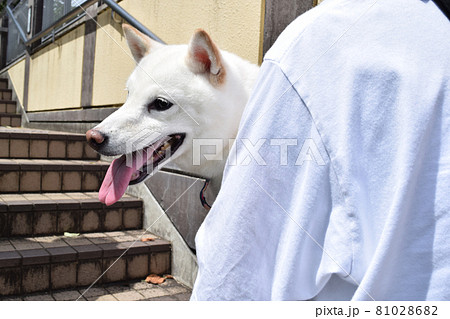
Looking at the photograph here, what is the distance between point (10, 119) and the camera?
8469mm

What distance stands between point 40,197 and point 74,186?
1.62ft

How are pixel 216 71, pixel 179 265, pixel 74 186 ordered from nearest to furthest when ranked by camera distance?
pixel 216 71
pixel 179 265
pixel 74 186

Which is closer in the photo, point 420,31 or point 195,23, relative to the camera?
point 420,31

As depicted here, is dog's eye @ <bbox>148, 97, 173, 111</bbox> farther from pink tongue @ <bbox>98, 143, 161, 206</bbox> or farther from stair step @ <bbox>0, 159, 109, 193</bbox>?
stair step @ <bbox>0, 159, 109, 193</bbox>

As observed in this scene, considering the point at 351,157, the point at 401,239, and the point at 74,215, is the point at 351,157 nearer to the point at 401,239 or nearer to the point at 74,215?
the point at 401,239

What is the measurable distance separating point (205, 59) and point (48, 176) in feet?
9.81

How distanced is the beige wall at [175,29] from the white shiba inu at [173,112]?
109cm

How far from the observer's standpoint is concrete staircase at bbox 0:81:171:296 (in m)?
2.89

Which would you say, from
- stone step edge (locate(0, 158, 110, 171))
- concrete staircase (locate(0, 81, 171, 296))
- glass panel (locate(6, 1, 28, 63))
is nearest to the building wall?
stone step edge (locate(0, 158, 110, 171))

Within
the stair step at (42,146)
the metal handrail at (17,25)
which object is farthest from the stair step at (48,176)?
the metal handrail at (17,25)

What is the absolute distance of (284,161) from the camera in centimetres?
74

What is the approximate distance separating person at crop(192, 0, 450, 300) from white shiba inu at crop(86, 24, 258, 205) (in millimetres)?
847

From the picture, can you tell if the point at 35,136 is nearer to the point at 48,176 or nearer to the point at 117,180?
the point at 48,176

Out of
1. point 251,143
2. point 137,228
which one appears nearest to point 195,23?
point 137,228
